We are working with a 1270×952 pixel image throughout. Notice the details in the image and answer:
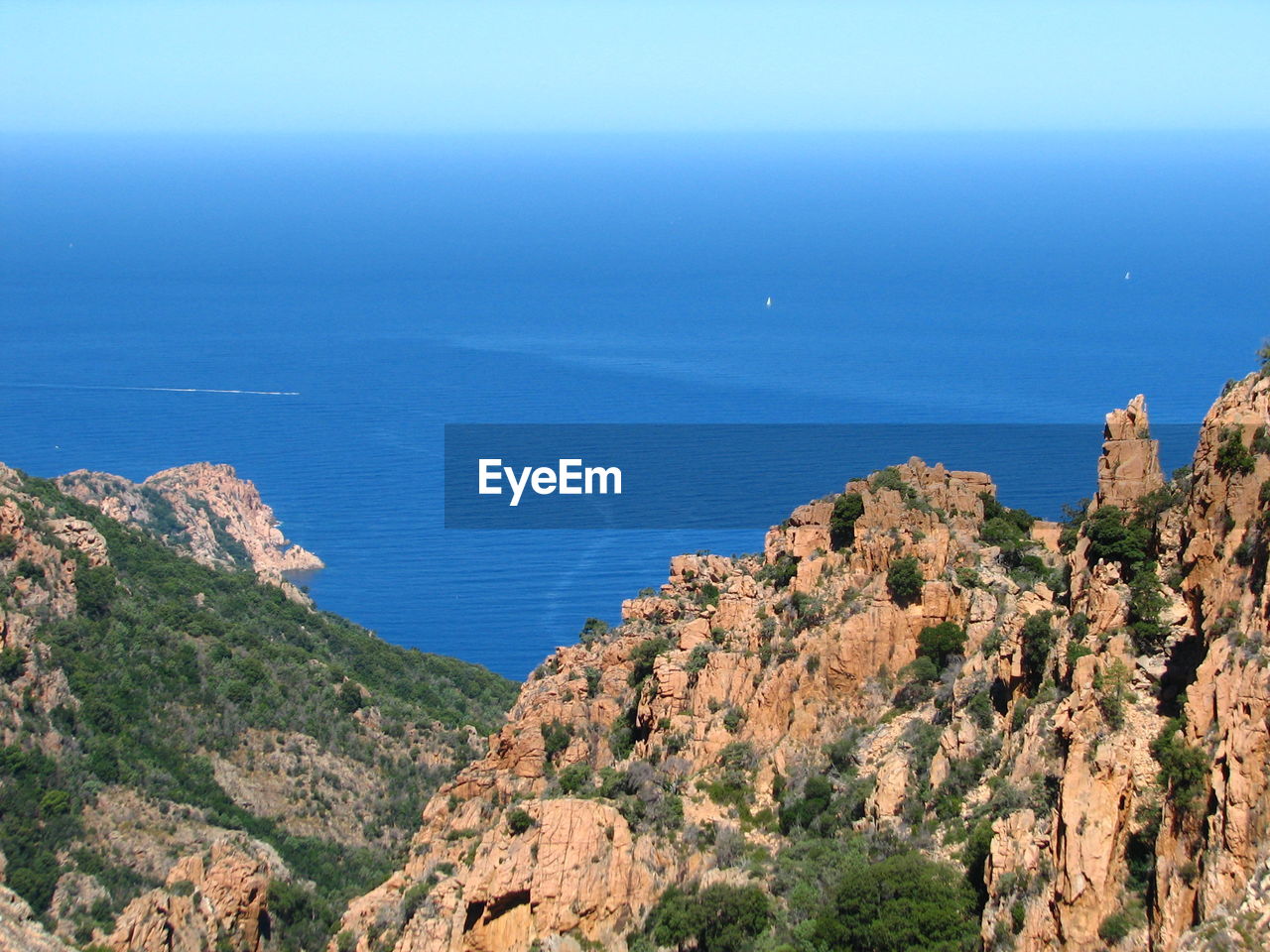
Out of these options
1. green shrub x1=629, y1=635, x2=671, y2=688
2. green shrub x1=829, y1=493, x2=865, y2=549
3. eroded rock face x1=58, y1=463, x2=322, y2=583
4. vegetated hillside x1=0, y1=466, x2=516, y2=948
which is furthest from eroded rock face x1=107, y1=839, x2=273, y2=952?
eroded rock face x1=58, y1=463, x2=322, y2=583

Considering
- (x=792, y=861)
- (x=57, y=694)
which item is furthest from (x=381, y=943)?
(x=57, y=694)

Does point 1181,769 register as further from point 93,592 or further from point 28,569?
point 93,592

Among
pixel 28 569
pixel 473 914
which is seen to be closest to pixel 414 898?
→ pixel 473 914

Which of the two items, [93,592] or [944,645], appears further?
[93,592]

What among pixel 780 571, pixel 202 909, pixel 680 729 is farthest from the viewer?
pixel 202 909

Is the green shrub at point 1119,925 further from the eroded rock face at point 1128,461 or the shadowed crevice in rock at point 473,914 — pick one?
the shadowed crevice in rock at point 473,914
